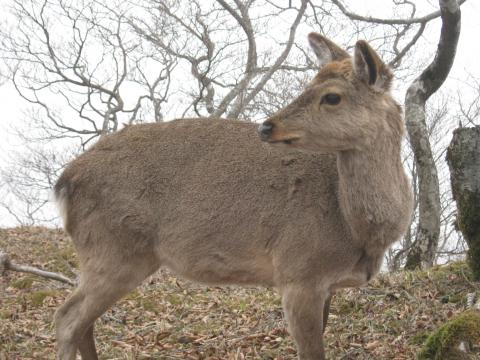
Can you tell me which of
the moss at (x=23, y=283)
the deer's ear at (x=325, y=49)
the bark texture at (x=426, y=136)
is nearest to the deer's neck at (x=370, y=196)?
the deer's ear at (x=325, y=49)

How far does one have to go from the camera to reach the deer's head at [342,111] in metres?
4.27

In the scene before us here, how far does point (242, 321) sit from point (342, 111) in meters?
2.61

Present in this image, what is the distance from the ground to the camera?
5160mm

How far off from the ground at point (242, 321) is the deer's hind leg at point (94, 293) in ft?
1.90

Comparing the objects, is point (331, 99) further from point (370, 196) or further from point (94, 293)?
point (94, 293)

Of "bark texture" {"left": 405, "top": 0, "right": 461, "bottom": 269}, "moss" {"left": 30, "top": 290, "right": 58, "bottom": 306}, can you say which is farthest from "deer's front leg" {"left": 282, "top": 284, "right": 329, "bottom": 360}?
"bark texture" {"left": 405, "top": 0, "right": 461, "bottom": 269}

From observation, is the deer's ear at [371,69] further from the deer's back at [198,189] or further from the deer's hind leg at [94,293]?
the deer's hind leg at [94,293]

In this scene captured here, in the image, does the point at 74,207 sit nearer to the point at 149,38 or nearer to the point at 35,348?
the point at 35,348

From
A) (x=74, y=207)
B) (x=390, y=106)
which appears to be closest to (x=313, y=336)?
(x=390, y=106)

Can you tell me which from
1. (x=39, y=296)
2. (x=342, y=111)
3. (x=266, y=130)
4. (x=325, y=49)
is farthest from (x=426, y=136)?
(x=39, y=296)

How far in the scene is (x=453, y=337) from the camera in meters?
3.97

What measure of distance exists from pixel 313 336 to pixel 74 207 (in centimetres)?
211

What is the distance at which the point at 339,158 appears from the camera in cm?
450

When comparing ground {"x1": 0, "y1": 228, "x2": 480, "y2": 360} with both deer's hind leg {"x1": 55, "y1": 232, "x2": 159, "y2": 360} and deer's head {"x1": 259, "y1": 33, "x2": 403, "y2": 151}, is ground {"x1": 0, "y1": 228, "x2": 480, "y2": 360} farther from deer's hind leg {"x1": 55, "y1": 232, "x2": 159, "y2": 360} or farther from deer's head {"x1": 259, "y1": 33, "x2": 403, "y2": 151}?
deer's head {"x1": 259, "y1": 33, "x2": 403, "y2": 151}
